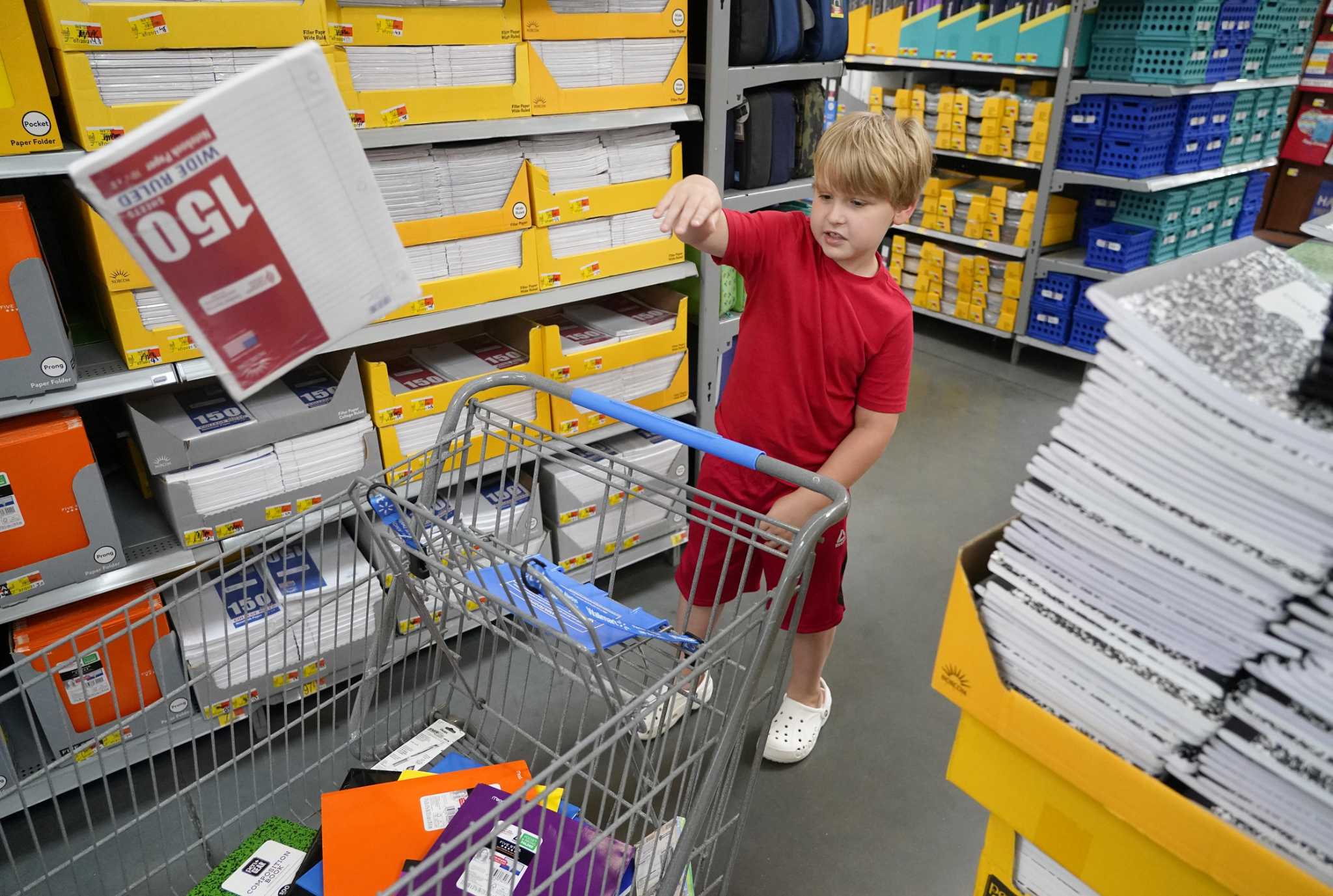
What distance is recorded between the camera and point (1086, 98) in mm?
4363

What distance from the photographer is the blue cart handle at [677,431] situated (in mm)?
1437

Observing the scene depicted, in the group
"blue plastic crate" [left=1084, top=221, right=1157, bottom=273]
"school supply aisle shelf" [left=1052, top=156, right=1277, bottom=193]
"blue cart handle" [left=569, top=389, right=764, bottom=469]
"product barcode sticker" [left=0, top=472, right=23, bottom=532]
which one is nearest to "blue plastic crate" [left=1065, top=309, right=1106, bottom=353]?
"blue plastic crate" [left=1084, top=221, right=1157, bottom=273]

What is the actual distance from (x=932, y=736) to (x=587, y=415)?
1328 millimetres

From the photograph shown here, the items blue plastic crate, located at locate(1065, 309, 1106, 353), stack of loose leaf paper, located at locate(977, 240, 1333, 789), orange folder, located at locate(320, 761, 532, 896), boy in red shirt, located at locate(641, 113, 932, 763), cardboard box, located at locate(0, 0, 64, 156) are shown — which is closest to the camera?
stack of loose leaf paper, located at locate(977, 240, 1333, 789)

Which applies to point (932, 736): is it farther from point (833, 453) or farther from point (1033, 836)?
point (1033, 836)

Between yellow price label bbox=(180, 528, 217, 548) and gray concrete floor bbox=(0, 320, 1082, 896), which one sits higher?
yellow price label bbox=(180, 528, 217, 548)

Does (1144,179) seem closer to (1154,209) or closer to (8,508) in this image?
(1154,209)

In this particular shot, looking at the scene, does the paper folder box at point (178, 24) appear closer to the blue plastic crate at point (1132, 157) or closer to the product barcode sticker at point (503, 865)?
the product barcode sticker at point (503, 865)

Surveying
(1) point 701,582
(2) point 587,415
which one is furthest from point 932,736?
(2) point 587,415

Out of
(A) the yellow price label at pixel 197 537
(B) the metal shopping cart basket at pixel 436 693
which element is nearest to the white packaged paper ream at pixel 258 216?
(B) the metal shopping cart basket at pixel 436 693

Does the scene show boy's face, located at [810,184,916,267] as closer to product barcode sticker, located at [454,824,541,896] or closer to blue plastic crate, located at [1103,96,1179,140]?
product barcode sticker, located at [454,824,541,896]

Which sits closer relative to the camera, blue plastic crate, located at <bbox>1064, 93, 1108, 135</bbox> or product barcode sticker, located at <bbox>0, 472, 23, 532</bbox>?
product barcode sticker, located at <bbox>0, 472, 23, 532</bbox>

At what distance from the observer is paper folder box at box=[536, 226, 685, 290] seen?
2.34 meters

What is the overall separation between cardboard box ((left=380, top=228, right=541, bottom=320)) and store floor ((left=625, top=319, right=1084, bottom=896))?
1.13 meters
